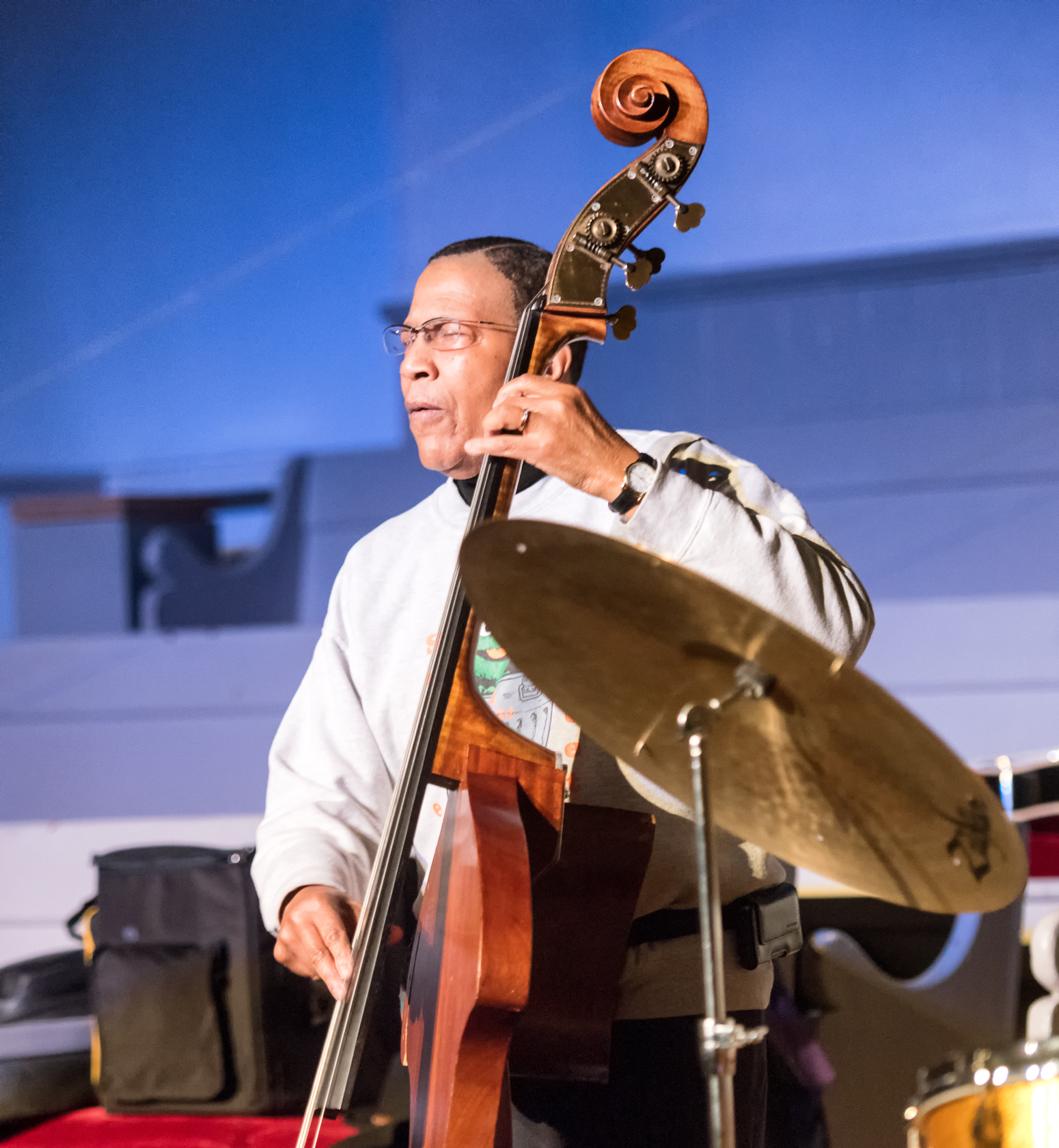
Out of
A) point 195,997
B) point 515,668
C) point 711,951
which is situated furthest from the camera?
point 195,997

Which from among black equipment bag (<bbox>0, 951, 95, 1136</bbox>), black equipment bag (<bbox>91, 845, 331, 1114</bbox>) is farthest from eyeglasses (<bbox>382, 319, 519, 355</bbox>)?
black equipment bag (<bbox>0, 951, 95, 1136</bbox>)

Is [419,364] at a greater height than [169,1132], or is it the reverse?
[419,364]

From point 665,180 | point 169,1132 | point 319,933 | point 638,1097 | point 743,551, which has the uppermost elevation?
point 665,180

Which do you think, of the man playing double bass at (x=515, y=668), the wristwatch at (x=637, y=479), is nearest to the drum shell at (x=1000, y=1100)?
the man playing double bass at (x=515, y=668)

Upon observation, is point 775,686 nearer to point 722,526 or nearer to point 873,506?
point 722,526

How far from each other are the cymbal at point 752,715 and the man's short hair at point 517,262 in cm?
57

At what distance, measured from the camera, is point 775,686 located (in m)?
0.68

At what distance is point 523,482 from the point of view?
121cm

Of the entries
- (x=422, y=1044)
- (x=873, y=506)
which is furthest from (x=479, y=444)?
(x=873, y=506)

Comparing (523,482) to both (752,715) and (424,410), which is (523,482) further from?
(752,715)

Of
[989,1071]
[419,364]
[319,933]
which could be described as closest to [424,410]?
[419,364]

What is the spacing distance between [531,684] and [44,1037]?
144 centimetres

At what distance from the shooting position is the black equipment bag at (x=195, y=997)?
1829 millimetres

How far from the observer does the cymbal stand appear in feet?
2.21
